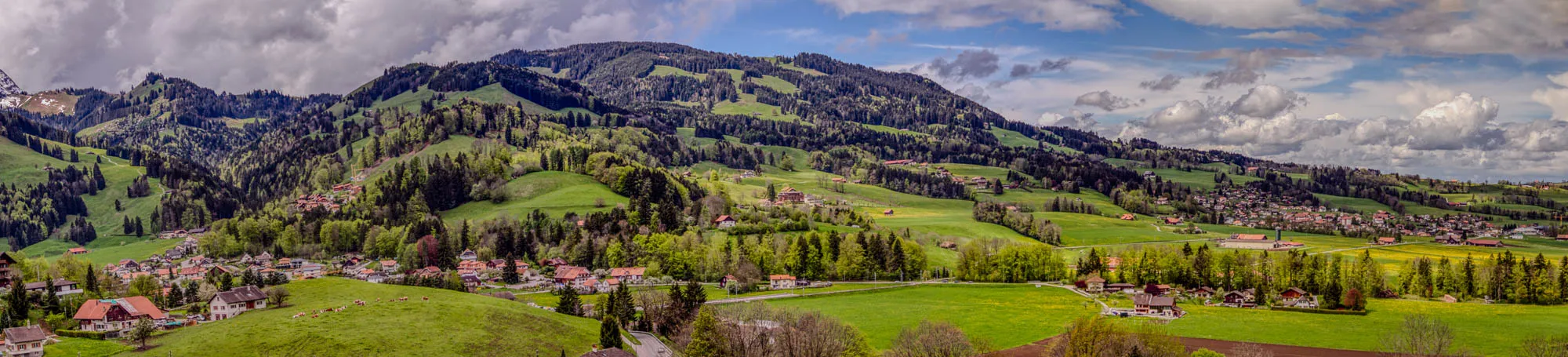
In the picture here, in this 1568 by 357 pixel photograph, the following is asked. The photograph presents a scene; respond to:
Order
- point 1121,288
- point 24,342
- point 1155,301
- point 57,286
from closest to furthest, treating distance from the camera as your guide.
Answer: point 24,342 < point 57,286 < point 1155,301 < point 1121,288

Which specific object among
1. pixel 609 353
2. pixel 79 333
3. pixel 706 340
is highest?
pixel 79 333

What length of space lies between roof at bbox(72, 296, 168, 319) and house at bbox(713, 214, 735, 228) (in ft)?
291

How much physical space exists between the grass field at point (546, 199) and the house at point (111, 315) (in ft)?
285

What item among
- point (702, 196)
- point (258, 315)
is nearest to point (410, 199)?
point (702, 196)

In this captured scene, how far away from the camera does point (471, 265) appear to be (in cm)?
13088

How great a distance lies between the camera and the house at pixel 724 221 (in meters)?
154

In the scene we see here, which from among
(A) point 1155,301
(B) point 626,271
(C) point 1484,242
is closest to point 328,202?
(B) point 626,271

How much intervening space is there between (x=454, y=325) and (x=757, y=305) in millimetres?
25694

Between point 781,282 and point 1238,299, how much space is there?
53940 mm

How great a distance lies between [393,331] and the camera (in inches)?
2800

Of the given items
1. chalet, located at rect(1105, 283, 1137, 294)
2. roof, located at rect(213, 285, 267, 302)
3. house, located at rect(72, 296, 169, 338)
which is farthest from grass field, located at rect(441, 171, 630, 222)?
chalet, located at rect(1105, 283, 1137, 294)

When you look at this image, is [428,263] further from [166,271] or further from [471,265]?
[166,271]

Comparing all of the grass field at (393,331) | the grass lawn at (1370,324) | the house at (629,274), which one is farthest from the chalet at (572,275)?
the grass lawn at (1370,324)

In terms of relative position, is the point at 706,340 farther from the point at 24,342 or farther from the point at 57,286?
the point at 57,286
